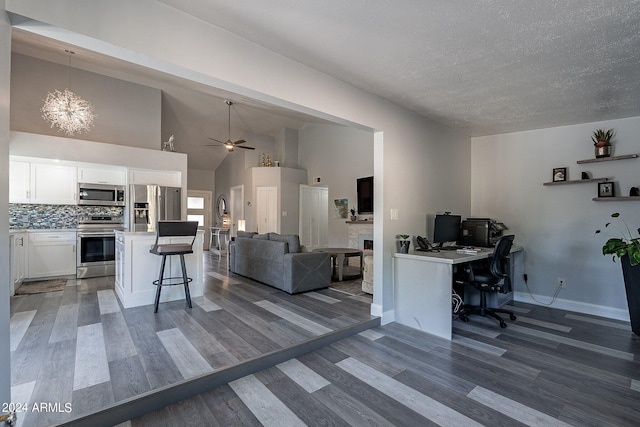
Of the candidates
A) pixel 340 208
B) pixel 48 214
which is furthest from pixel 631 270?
pixel 48 214

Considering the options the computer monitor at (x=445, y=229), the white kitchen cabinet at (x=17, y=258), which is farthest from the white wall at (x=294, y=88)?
the white kitchen cabinet at (x=17, y=258)

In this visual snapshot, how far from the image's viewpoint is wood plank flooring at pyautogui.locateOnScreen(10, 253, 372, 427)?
6.14 feet

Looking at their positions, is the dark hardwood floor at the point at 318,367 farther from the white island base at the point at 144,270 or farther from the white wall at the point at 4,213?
the white wall at the point at 4,213

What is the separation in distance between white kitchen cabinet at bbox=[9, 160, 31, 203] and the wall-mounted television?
611 cm

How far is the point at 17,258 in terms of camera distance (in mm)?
4402

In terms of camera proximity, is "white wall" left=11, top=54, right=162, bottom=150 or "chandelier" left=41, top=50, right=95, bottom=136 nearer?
"chandelier" left=41, top=50, right=95, bottom=136

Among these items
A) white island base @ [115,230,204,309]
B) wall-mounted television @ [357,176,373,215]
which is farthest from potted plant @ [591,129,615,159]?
white island base @ [115,230,204,309]

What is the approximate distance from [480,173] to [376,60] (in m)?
3.07

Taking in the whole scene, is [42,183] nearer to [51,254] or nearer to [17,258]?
[51,254]

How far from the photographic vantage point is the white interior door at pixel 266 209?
8.40 m

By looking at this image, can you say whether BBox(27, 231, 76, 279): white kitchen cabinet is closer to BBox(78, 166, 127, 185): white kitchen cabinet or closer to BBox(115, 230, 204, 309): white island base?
BBox(78, 166, 127, 185): white kitchen cabinet

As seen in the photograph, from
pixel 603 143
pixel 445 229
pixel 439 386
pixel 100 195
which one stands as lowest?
pixel 439 386

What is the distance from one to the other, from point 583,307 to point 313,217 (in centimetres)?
646

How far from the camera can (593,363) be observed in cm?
242
